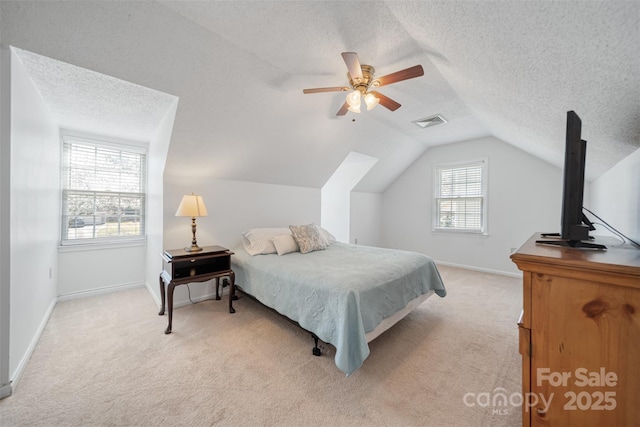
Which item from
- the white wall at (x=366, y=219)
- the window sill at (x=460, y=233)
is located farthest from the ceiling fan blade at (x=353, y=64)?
the window sill at (x=460, y=233)

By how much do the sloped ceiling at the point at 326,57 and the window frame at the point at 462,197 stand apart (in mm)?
1721

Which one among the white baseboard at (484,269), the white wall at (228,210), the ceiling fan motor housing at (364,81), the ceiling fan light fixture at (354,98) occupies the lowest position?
the white baseboard at (484,269)

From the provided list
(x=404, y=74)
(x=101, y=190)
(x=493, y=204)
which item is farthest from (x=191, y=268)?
(x=493, y=204)

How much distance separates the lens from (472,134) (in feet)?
14.0

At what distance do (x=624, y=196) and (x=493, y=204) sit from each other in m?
2.86

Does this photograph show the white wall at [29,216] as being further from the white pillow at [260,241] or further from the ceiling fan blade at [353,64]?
the ceiling fan blade at [353,64]

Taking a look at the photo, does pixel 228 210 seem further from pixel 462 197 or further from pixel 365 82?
pixel 462 197

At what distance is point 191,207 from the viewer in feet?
8.70

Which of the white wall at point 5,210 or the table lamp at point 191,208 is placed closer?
the white wall at point 5,210

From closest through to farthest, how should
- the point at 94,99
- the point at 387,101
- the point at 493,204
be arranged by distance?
the point at 387,101 → the point at 94,99 → the point at 493,204

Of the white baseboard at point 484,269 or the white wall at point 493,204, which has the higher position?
the white wall at point 493,204

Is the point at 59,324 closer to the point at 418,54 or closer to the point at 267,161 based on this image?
the point at 267,161

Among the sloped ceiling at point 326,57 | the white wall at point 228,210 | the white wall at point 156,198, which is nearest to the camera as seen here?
the sloped ceiling at point 326,57

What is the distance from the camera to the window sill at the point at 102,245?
10.3 feet
